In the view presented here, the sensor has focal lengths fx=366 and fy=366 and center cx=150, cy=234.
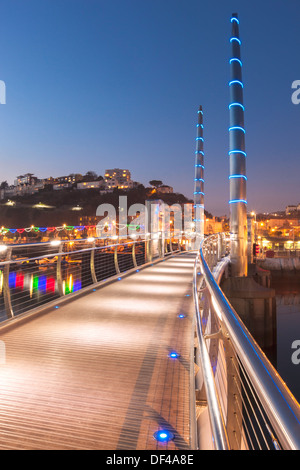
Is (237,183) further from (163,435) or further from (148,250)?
(163,435)

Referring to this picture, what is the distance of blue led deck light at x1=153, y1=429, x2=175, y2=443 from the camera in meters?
2.38

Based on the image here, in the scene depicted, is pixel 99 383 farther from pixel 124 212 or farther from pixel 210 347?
pixel 124 212

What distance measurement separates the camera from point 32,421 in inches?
101

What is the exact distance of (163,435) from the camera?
242 centimetres

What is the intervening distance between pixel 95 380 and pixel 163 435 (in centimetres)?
101

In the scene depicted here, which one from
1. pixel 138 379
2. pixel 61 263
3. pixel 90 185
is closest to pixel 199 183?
pixel 61 263

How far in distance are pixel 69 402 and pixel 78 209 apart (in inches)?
4712

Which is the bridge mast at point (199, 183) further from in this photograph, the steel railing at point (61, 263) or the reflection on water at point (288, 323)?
the reflection on water at point (288, 323)

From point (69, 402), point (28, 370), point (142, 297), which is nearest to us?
point (69, 402)

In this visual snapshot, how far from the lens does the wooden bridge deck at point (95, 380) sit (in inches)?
96.0

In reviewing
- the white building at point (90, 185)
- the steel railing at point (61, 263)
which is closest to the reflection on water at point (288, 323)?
the steel railing at point (61, 263)

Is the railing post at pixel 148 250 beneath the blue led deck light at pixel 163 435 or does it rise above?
above

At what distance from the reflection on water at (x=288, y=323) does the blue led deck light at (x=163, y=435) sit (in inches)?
506
